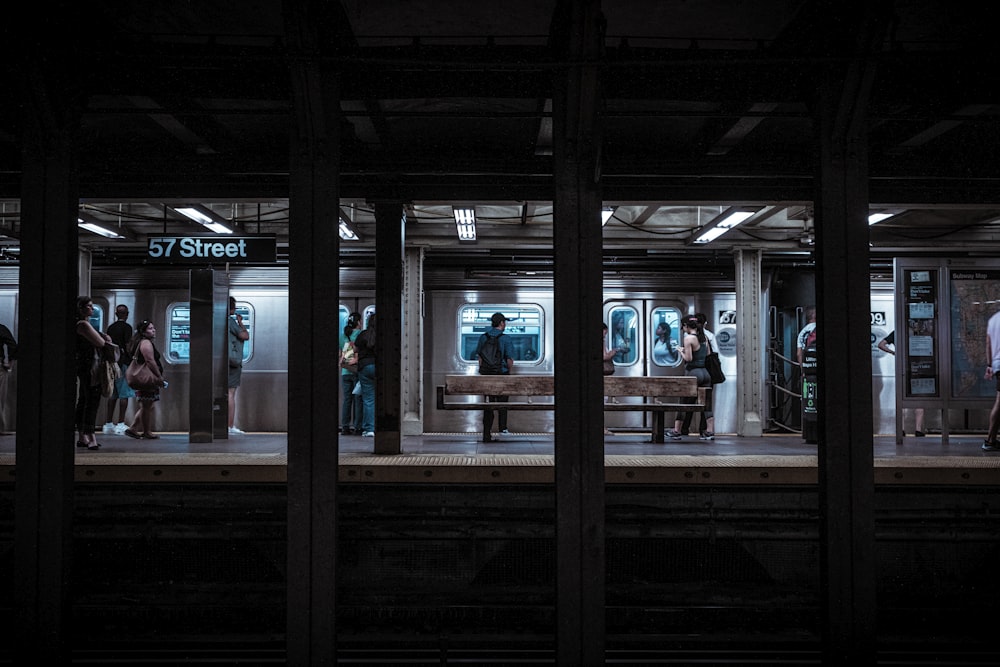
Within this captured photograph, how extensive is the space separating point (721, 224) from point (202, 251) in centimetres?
619

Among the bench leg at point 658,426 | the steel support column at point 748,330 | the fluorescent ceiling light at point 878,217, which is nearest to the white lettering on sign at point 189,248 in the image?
the bench leg at point 658,426

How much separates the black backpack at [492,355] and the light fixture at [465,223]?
145cm

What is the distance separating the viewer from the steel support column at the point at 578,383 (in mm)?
2748

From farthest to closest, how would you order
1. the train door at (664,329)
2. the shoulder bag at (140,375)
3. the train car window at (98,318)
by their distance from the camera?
the train door at (664,329)
the train car window at (98,318)
the shoulder bag at (140,375)

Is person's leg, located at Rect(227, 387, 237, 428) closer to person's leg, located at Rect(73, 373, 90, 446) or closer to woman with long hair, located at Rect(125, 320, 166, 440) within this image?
woman with long hair, located at Rect(125, 320, 166, 440)

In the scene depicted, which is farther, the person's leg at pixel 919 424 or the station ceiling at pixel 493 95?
the person's leg at pixel 919 424

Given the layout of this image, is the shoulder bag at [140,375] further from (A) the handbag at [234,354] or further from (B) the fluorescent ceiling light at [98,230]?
(B) the fluorescent ceiling light at [98,230]

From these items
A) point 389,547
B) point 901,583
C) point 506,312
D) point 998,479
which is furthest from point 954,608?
point 506,312

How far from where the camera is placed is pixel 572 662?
2.74 m

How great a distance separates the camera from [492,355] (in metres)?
8.98

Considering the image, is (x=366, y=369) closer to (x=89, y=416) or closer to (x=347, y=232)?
(x=347, y=232)

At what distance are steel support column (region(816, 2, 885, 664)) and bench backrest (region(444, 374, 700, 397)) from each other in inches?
171

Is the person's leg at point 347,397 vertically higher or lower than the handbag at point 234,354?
lower

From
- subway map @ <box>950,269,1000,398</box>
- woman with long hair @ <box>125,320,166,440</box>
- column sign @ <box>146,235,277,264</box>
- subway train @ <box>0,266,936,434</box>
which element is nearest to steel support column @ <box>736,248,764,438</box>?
subway train @ <box>0,266,936,434</box>
